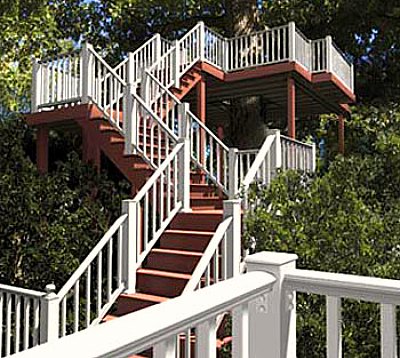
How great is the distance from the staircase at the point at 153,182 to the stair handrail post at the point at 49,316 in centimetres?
7

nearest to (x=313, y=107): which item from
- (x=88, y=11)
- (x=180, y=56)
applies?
(x=180, y=56)

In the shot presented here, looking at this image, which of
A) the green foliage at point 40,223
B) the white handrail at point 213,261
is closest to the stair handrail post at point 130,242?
the white handrail at point 213,261

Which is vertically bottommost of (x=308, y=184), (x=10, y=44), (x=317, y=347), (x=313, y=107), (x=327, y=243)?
(x=317, y=347)

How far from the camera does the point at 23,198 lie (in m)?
7.72

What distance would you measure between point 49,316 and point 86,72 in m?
4.87

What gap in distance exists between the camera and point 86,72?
8.73 meters

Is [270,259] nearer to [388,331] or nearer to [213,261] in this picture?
[388,331]

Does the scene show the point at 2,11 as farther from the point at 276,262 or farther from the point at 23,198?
the point at 276,262

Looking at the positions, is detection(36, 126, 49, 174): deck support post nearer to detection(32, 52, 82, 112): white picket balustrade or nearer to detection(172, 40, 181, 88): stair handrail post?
detection(32, 52, 82, 112): white picket balustrade

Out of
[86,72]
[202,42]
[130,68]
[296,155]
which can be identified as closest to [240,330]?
[296,155]

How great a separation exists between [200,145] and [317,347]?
4.20 m

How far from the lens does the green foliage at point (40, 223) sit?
7.53 m

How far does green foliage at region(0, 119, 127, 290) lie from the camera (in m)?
7.53

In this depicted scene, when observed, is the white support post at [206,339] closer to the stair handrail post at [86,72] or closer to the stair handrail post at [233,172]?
the stair handrail post at [233,172]
